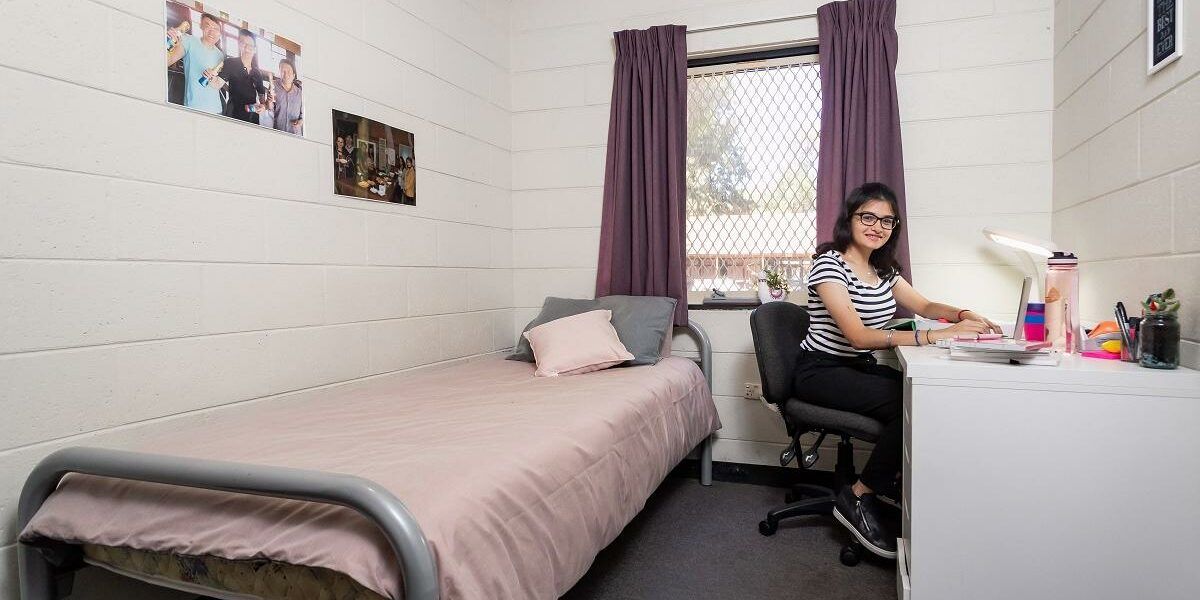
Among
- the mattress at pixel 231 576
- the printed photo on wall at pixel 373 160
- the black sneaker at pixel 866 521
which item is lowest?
the black sneaker at pixel 866 521

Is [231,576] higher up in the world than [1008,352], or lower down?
lower down

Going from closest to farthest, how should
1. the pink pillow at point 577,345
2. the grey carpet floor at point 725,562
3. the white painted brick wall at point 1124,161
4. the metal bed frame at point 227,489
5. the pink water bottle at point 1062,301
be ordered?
the metal bed frame at point 227,489 < the white painted brick wall at point 1124,161 < the pink water bottle at point 1062,301 < the grey carpet floor at point 725,562 < the pink pillow at point 577,345

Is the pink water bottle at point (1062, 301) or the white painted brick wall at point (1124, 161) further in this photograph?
the pink water bottle at point (1062, 301)

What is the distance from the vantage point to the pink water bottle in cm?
198

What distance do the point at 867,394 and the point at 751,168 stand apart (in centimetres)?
143

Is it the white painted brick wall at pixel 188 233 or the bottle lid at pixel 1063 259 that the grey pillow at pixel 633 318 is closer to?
the white painted brick wall at pixel 188 233

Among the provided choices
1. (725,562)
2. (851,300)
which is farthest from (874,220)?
(725,562)

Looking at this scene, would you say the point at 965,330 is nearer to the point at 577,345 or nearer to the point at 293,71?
the point at 577,345

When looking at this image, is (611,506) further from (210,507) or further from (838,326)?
(838,326)

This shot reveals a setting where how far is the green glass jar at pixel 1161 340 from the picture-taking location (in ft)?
5.08

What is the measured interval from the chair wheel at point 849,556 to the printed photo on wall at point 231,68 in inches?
93.9

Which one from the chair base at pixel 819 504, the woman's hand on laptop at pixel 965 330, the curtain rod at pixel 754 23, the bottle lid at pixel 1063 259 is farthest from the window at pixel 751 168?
the bottle lid at pixel 1063 259

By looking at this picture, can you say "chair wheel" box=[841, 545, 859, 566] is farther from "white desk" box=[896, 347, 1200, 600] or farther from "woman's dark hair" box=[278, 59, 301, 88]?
"woman's dark hair" box=[278, 59, 301, 88]

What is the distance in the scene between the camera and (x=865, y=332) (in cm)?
232
